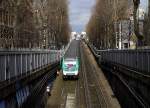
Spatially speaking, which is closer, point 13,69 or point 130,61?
point 13,69

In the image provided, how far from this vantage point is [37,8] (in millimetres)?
83500

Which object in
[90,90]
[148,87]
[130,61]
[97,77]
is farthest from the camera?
[97,77]

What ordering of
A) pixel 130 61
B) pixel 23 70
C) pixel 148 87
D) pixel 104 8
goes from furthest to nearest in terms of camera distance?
pixel 104 8, pixel 130 61, pixel 23 70, pixel 148 87

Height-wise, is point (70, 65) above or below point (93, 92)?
above

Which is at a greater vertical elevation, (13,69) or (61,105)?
(13,69)

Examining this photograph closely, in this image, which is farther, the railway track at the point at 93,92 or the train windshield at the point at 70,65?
the train windshield at the point at 70,65

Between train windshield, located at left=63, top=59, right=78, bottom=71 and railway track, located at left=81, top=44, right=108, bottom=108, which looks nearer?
railway track, located at left=81, top=44, right=108, bottom=108

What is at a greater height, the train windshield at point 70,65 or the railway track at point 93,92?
the train windshield at point 70,65

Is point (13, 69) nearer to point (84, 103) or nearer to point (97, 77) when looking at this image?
point (84, 103)

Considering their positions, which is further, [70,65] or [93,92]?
[70,65]

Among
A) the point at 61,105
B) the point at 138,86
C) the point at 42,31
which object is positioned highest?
the point at 42,31

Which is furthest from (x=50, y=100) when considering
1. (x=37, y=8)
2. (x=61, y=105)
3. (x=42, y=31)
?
(x=37, y=8)

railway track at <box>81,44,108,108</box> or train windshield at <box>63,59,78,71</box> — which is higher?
train windshield at <box>63,59,78,71</box>

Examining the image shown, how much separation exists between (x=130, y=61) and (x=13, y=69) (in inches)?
717
